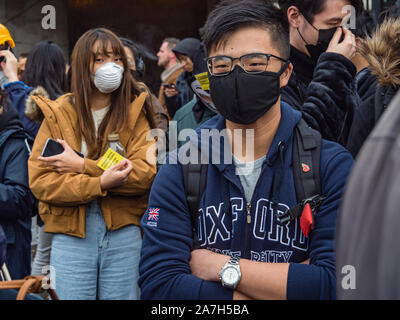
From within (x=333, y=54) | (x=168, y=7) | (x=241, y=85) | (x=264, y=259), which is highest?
(x=168, y=7)

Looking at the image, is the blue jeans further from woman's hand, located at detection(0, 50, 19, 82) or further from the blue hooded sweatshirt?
woman's hand, located at detection(0, 50, 19, 82)

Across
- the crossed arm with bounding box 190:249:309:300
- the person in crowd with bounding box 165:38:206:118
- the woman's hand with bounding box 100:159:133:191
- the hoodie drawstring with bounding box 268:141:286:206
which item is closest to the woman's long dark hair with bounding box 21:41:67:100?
the person in crowd with bounding box 165:38:206:118

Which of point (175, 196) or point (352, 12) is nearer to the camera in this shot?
point (175, 196)

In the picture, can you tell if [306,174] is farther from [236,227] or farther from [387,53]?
[387,53]

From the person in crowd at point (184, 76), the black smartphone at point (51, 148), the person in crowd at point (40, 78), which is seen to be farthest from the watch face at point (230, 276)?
the person in crowd at point (184, 76)

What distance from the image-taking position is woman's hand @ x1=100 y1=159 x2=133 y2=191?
11.9 feet

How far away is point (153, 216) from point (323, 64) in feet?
4.22

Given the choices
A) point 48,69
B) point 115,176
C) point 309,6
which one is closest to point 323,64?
point 309,6

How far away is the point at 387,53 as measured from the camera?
2.77 metres

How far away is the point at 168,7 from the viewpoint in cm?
1098

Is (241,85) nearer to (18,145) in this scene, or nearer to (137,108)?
(137,108)

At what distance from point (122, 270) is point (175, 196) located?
168 centimetres

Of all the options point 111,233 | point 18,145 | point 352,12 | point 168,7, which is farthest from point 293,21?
point 168,7

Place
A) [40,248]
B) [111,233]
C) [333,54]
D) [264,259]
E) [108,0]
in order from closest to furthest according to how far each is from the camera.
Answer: [264,259] < [333,54] < [111,233] < [40,248] < [108,0]
